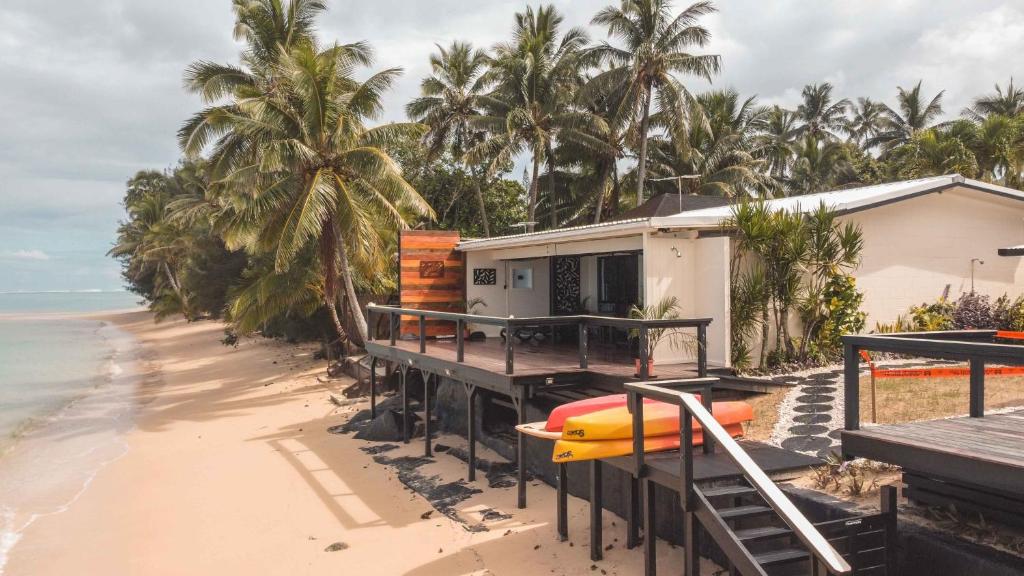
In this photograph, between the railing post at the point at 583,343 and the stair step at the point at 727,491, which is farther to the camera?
the railing post at the point at 583,343

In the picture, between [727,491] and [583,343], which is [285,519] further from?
[727,491]

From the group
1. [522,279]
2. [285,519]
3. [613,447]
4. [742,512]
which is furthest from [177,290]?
[742,512]

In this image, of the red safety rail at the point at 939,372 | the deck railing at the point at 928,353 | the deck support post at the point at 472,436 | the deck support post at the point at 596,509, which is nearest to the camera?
the deck railing at the point at 928,353

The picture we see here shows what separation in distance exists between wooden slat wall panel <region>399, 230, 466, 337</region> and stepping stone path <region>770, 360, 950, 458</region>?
291 inches

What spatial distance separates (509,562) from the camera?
7066 mm

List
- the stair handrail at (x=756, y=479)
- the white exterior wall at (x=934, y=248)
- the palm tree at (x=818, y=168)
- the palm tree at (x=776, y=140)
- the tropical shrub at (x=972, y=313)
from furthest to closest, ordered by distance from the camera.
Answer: the palm tree at (x=818, y=168), the palm tree at (x=776, y=140), the tropical shrub at (x=972, y=313), the white exterior wall at (x=934, y=248), the stair handrail at (x=756, y=479)

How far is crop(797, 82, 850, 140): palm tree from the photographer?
160 ft

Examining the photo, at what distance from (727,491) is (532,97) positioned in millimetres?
22411

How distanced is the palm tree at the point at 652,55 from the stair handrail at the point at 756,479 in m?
19.7

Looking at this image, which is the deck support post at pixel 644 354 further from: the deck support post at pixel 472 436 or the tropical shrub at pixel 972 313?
the tropical shrub at pixel 972 313

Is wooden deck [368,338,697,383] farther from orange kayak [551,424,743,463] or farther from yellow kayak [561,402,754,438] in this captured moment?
orange kayak [551,424,743,463]


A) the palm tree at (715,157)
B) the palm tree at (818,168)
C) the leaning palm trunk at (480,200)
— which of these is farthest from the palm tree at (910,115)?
the leaning palm trunk at (480,200)

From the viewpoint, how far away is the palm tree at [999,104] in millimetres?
34812

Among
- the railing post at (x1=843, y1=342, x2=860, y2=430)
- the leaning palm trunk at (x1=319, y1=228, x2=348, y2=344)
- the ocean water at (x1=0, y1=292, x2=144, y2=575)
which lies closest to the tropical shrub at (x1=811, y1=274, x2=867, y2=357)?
the railing post at (x1=843, y1=342, x2=860, y2=430)
